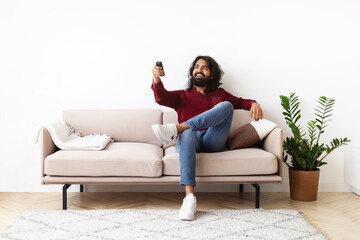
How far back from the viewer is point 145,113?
3.30 m

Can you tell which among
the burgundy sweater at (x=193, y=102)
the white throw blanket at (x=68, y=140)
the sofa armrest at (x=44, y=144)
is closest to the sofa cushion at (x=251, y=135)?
the burgundy sweater at (x=193, y=102)

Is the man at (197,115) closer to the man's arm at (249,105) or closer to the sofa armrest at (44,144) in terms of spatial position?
the man's arm at (249,105)

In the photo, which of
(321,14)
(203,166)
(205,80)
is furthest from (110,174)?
(321,14)

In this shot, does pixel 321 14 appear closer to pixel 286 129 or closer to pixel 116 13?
pixel 286 129

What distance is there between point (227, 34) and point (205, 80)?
567 millimetres

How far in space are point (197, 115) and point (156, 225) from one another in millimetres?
945

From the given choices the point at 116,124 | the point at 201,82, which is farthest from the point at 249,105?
the point at 116,124

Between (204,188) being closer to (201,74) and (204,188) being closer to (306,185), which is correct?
(306,185)

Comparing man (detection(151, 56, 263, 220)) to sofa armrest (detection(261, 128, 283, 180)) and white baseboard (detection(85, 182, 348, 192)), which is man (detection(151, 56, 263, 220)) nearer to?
sofa armrest (detection(261, 128, 283, 180))

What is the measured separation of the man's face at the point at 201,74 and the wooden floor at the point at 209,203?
0.99 metres

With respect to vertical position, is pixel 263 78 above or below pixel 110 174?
above

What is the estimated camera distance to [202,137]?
290 cm

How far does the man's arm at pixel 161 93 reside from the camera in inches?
112

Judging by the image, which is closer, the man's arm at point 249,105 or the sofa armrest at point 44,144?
the sofa armrest at point 44,144
